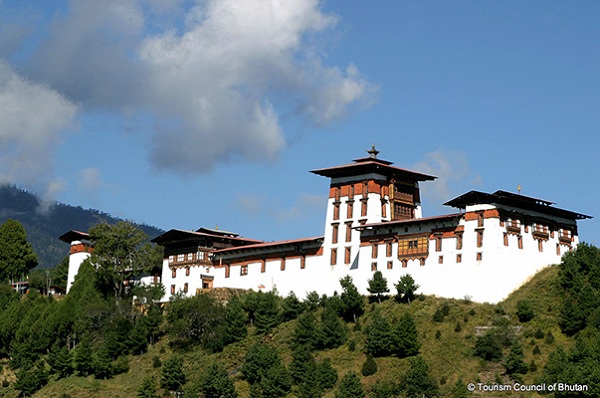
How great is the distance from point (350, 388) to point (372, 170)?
3227cm

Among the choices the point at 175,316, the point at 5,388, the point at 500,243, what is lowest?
the point at 5,388

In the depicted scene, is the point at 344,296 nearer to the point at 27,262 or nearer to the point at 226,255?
the point at 226,255

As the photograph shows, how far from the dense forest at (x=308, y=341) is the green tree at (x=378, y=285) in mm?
149

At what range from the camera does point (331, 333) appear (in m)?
97.6

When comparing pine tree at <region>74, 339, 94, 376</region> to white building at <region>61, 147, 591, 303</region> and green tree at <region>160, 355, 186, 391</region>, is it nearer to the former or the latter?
green tree at <region>160, 355, 186, 391</region>

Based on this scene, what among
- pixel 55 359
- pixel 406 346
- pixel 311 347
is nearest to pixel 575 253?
pixel 406 346

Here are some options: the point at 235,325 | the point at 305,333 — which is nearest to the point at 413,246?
the point at 305,333

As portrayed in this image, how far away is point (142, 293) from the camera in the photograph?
390 feet

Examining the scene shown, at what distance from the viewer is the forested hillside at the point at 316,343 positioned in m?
85.9

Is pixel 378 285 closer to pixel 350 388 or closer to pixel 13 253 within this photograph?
pixel 350 388

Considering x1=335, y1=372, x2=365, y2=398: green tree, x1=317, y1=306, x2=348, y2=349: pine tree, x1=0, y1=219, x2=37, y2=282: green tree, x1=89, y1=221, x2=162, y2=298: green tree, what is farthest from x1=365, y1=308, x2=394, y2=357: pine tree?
x1=0, y1=219, x2=37, y2=282: green tree

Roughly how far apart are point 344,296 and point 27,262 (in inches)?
2017

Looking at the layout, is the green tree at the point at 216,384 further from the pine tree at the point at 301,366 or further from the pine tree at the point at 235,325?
the pine tree at the point at 235,325

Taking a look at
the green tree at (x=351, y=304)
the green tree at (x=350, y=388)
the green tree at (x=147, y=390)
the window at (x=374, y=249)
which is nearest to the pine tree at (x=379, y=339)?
the green tree at (x=351, y=304)
